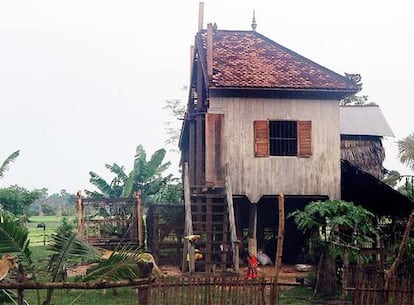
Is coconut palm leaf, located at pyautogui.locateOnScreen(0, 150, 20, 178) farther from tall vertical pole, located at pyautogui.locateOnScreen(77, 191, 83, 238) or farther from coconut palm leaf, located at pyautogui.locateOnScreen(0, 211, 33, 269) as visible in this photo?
coconut palm leaf, located at pyautogui.locateOnScreen(0, 211, 33, 269)

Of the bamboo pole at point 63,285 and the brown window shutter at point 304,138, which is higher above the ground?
the brown window shutter at point 304,138

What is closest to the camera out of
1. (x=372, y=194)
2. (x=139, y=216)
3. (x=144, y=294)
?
(x=144, y=294)

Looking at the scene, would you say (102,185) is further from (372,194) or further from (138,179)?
(372,194)

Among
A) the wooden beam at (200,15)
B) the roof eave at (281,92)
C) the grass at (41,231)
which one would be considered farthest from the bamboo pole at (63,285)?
the grass at (41,231)

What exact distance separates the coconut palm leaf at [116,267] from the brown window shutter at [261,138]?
31.0 feet

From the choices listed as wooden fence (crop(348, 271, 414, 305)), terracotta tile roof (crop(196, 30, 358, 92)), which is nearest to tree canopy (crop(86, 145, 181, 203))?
terracotta tile roof (crop(196, 30, 358, 92))

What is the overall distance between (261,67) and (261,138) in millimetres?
2409

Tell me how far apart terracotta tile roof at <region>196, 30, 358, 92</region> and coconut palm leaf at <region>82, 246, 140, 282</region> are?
9320mm

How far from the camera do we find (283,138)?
1602 cm

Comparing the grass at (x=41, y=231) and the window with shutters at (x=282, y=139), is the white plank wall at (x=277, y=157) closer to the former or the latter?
the window with shutters at (x=282, y=139)

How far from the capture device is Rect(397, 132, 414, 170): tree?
23.7 meters

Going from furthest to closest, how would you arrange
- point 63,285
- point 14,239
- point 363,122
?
point 363,122
point 14,239
point 63,285

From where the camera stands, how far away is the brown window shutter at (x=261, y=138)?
15.6 metres

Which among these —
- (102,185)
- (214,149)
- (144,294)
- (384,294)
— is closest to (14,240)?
(144,294)
